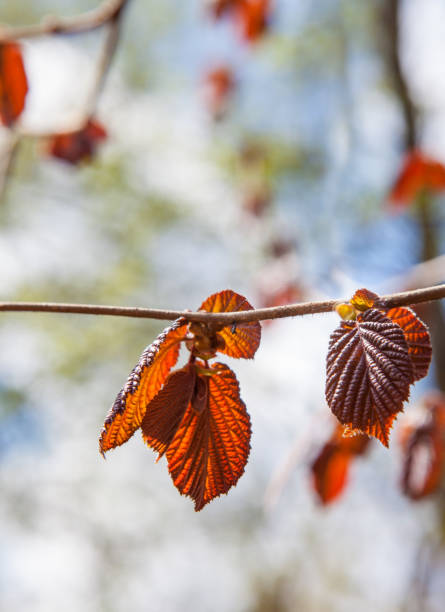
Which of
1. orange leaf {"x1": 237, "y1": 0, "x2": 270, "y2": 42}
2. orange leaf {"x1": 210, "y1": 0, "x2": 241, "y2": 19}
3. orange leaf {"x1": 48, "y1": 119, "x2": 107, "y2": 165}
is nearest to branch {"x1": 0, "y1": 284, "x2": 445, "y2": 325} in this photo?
orange leaf {"x1": 48, "y1": 119, "x2": 107, "y2": 165}

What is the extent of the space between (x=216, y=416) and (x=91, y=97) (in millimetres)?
910

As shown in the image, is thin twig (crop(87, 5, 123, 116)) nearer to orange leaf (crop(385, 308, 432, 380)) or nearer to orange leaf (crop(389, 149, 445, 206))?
orange leaf (crop(385, 308, 432, 380))

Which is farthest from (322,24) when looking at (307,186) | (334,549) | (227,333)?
(334,549)

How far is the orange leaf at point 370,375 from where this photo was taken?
379 mm

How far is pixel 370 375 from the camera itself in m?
0.39

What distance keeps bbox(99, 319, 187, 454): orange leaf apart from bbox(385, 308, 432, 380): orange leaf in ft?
0.59

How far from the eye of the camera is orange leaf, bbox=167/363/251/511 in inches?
17.2

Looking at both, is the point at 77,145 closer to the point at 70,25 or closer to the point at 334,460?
the point at 70,25

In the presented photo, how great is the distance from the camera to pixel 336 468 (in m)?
1.01

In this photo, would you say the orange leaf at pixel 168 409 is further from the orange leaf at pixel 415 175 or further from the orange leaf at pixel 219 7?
the orange leaf at pixel 415 175

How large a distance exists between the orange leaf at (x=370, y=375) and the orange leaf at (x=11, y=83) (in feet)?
2.91

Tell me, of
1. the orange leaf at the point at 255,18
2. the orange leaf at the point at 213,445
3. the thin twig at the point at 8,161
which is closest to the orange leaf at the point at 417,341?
the orange leaf at the point at 213,445

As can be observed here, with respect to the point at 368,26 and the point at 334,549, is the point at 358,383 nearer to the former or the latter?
the point at 368,26

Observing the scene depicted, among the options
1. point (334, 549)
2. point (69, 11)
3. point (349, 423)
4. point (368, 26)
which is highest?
point (69, 11)
